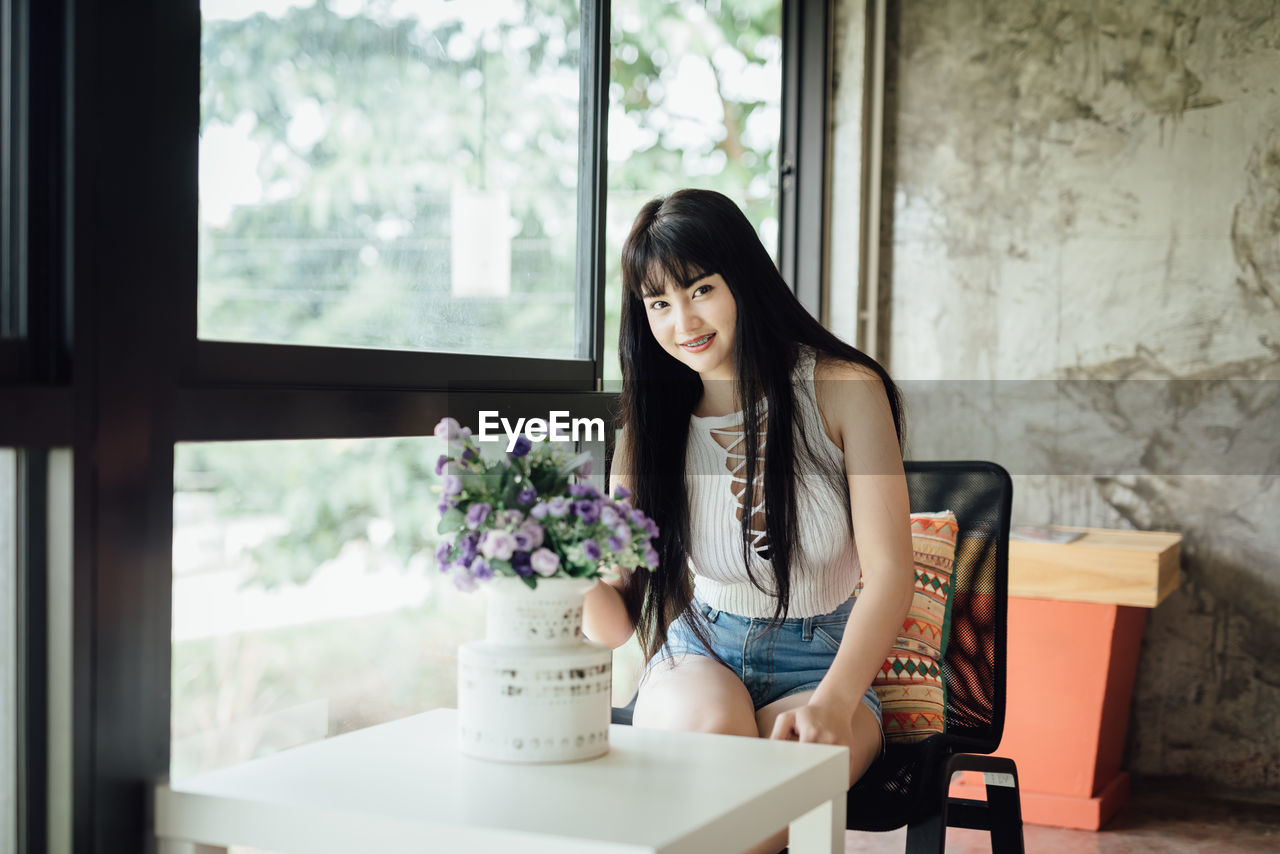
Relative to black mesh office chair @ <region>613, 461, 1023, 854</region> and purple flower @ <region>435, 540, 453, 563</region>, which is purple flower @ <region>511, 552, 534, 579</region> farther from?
black mesh office chair @ <region>613, 461, 1023, 854</region>

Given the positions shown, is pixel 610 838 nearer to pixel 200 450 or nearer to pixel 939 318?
pixel 200 450

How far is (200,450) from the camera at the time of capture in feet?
5.02

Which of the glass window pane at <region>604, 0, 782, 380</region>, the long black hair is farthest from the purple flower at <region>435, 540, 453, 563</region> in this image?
the glass window pane at <region>604, 0, 782, 380</region>

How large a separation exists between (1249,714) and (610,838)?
279 centimetres

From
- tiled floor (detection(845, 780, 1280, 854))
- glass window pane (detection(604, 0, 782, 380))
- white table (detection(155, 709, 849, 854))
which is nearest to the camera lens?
white table (detection(155, 709, 849, 854))

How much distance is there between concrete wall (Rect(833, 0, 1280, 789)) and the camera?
10.8ft

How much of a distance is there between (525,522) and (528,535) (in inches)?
0.7

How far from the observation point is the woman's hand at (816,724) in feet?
5.03

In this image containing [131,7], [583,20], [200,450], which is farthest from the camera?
[583,20]

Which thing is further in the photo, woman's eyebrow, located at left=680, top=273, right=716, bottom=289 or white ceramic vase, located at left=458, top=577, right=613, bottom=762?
woman's eyebrow, located at left=680, top=273, right=716, bottom=289

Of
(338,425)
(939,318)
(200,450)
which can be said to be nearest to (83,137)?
(200,450)

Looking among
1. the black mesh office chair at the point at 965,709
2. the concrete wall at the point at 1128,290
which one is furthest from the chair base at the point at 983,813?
the concrete wall at the point at 1128,290

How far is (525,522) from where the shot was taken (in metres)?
1.33
